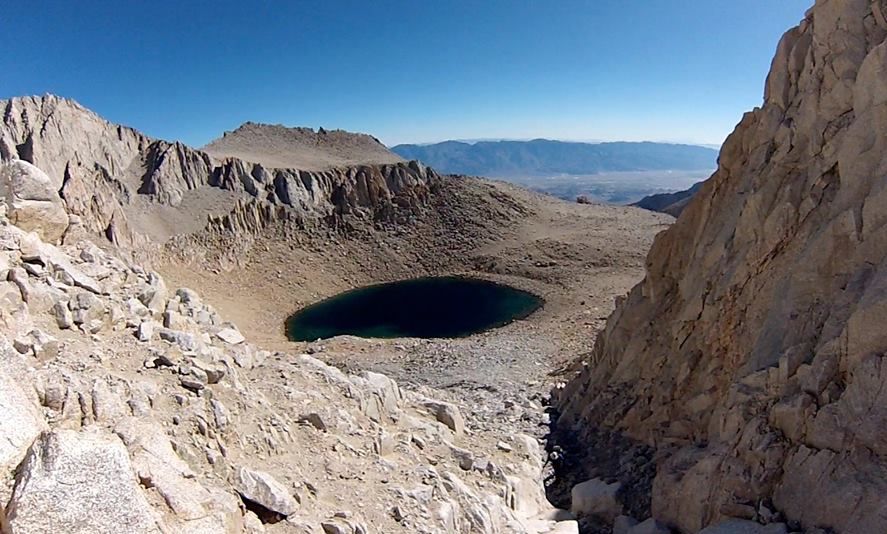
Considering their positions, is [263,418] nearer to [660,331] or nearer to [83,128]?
[660,331]

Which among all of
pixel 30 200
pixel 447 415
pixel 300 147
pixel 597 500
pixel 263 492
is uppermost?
pixel 300 147

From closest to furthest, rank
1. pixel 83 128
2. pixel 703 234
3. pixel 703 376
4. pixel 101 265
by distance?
pixel 101 265 < pixel 703 376 < pixel 703 234 < pixel 83 128

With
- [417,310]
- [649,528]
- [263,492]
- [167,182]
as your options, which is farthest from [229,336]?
[167,182]

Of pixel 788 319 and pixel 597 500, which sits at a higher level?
pixel 788 319

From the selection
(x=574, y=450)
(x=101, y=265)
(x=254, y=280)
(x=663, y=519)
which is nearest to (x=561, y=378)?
(x=574, y=450)

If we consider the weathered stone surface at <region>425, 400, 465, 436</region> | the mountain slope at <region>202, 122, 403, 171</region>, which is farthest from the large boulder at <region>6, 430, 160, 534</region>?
the mountain slope at <region>202, 122, 403, 171</region>

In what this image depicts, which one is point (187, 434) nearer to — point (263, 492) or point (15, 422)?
point (263, 492)

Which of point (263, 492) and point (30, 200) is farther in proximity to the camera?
point (30, 200)

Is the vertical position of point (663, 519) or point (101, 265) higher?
point (101, 265)
